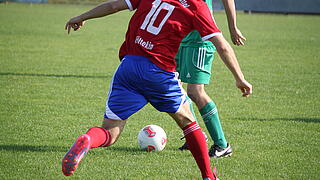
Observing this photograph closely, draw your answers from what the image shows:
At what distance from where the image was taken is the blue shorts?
13.2 ft

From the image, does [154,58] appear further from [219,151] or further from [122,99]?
[219,151]

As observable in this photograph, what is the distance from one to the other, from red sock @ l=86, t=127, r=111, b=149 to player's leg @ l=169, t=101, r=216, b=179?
556 mm

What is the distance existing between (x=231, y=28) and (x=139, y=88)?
4.30 feet

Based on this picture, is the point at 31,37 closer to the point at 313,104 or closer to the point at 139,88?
the point at 313,104

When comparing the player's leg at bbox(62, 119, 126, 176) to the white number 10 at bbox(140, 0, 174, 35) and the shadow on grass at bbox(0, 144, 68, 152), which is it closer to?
the white number 10 at bbox(140, 0, 174, 35)

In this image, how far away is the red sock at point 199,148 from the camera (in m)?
4.19

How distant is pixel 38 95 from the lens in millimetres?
8539

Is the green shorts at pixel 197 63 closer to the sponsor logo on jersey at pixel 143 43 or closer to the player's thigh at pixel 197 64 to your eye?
the player's thigh at pixel 197 64

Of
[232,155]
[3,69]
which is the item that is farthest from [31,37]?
[232,155]

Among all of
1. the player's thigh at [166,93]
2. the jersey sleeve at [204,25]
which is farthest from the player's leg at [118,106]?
the jersey sleeve at [204,25]

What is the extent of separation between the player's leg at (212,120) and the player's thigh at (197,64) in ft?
0.27

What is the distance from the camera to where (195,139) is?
13.9 feet

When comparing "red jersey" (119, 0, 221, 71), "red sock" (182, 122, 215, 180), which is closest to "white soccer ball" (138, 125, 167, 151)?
"red sock" (182, 122, 215, 180)

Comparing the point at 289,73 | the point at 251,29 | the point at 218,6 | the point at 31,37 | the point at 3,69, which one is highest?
the point at 3,69
